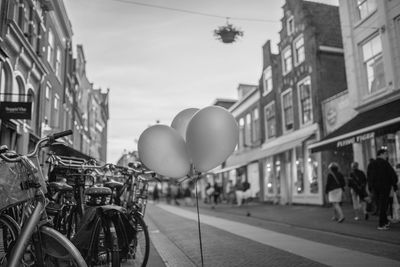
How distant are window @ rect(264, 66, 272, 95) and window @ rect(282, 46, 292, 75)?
89.4 inches

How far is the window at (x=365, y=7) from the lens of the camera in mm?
14730

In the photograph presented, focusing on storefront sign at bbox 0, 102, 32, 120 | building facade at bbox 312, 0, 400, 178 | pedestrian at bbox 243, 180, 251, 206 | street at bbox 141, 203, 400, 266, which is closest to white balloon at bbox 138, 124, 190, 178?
street at bbox 141, 203, 400, 266

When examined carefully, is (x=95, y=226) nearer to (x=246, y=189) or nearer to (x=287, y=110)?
(x=246, y=189)

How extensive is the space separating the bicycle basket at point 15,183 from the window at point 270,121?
21905 millimetres

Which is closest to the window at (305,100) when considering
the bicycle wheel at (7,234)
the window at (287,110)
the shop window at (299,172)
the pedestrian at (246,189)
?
the window at (287,110)

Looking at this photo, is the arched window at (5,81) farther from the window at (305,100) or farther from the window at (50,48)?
the window at (305,100)

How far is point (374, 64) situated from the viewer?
48.1 ft

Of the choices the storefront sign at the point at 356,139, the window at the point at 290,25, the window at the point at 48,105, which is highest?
the window at the point at 290,25

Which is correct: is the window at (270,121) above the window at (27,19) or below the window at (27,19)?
below

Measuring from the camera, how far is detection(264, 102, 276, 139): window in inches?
949

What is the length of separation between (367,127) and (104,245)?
10018mm

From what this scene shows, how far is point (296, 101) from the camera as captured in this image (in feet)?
68.1

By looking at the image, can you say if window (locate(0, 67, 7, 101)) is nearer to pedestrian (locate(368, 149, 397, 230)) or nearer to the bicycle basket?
the bicycle basket

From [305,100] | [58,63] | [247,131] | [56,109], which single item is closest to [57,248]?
[305,100]
